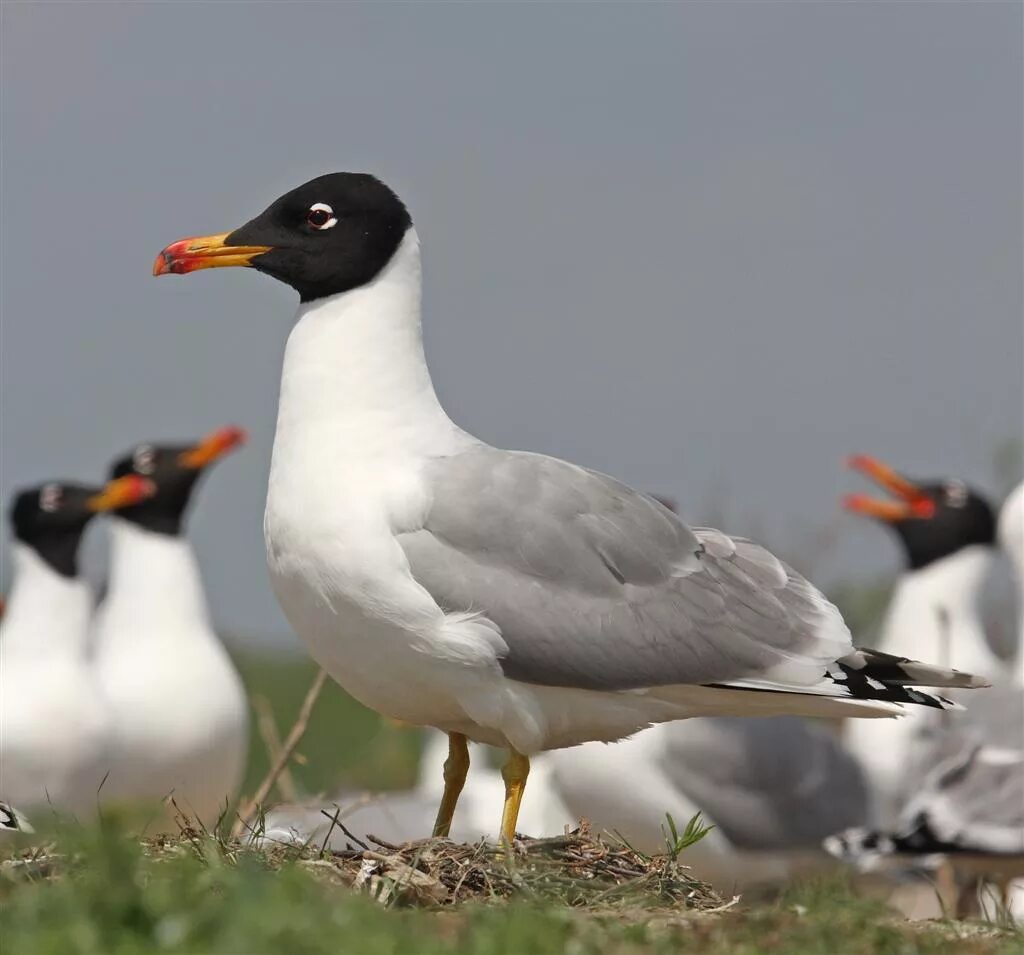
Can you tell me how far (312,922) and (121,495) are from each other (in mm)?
8499

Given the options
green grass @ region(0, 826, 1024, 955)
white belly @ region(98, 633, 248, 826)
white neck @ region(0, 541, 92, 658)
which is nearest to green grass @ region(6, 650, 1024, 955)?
green grass @ region(0, 826, 1024, 955)

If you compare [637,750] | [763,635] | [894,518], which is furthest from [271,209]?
[894,518]

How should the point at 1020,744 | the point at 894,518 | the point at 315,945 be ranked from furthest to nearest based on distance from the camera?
the point at 894,518, the point at 1020,744, the point at 315,945

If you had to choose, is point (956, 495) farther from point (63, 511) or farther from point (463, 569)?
point (463, 569)

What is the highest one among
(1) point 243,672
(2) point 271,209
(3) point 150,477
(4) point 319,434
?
(2) point 271,209

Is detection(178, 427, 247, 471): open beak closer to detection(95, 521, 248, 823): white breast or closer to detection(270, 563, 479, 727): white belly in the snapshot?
detection(95, 521, 248, 823): white breast

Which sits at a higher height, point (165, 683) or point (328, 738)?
point (165, 683)

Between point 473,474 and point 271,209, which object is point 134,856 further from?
point 271,209

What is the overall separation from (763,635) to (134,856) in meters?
2.68

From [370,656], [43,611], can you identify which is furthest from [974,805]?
[43,611]

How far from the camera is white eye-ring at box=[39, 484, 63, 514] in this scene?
1161 cm

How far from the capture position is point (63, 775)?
995 cm

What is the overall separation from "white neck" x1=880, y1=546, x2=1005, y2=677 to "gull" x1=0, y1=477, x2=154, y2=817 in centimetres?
581

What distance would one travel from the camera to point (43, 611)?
10719 mm
